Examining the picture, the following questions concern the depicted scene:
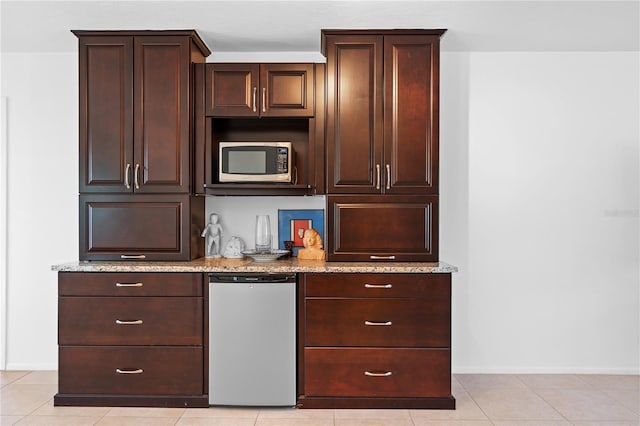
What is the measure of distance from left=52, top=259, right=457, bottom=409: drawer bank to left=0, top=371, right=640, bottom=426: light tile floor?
0.08 m

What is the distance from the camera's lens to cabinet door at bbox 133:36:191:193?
10.9 feet

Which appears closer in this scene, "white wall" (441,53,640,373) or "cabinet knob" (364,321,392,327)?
"cabinet knob" (364,321,392,327)

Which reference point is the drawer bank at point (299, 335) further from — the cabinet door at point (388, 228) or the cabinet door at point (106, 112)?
the cabinet door at point (106, 112)

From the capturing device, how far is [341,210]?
333 centimetres

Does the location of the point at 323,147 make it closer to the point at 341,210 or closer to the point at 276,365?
the point at 341,210

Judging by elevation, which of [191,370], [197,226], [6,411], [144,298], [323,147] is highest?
[323,147]

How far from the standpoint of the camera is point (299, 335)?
309 centimetres

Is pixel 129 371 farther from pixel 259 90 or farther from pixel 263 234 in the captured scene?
pixel 259 90

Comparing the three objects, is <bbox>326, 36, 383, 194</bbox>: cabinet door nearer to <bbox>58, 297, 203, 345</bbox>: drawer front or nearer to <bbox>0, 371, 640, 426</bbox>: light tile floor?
<bbox>58, 297, 203, 345</bbox>: drawer front

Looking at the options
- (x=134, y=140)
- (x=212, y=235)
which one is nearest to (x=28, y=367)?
(x=212, y=235)

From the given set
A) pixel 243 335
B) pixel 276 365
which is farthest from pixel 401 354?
pixel 243 335

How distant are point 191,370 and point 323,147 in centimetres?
160

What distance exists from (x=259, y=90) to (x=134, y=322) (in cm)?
165

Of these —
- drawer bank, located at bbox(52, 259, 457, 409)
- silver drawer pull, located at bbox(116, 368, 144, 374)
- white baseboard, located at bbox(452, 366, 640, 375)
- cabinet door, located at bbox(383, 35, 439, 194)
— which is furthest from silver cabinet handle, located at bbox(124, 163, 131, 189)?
white baseboard, located at bbox(452, 366, 640, 375)
